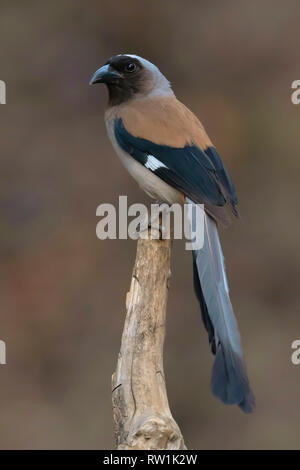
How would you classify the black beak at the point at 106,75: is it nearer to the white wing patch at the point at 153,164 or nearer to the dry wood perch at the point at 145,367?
the white wing patch at the point at 153,164

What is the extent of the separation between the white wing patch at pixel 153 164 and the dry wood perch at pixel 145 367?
357 millimetres

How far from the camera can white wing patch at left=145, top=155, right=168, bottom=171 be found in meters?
3.31

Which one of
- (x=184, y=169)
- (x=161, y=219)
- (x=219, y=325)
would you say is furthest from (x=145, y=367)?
(x=184, y=169)

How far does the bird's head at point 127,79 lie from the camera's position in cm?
367

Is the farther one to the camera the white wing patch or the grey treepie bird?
the white wing patch

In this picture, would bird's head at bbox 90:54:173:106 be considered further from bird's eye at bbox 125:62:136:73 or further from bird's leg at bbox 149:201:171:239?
bird's leg at bbox 149:201:171:239

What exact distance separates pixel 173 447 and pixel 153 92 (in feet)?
6.08

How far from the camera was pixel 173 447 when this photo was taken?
2592 millimetres

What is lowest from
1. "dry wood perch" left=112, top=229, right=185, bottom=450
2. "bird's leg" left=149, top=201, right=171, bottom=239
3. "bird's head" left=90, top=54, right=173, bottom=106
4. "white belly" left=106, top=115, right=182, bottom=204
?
"dry wood perch" left=112, top=229, right=185, bottom=450

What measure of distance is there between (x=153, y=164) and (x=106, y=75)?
0.61m

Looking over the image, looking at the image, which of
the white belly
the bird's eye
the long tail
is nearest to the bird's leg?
the white belly

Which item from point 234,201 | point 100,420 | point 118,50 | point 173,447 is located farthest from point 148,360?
point 118,50

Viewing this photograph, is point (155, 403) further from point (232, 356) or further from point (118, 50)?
point (118, 50)

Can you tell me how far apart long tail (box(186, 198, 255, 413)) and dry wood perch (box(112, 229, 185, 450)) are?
17cm
